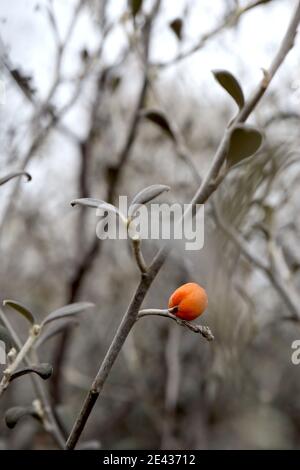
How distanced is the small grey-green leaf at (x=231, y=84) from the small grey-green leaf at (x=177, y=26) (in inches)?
17.5

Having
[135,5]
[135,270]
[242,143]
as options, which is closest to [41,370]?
[242,143]

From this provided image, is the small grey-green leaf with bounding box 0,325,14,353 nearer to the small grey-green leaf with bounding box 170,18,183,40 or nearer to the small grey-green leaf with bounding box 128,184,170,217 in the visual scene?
the small grey-green leaf with bounding box 128,184,170,217

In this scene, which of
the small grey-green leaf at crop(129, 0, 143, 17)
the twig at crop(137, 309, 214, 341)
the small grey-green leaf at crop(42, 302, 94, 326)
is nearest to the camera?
the twig at crop(137, 309, 214, 341)

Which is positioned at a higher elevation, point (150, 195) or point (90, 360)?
point (90, 360)

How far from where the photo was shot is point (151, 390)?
1.90 meters

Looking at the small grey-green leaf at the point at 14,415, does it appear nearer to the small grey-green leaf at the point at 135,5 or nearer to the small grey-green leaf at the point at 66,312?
the small grey-green leaf at the point at 66,312

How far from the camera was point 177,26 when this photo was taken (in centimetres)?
87

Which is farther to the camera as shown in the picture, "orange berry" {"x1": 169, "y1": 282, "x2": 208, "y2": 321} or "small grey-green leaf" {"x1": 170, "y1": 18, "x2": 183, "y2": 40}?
"small grey-green leaf" {"x1": 170, "y1": 18, "x2": 183, "y2": 40}

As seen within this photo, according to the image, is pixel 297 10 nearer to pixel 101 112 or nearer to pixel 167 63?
pixel 167 63

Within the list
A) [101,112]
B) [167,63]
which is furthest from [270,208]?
[101,112]

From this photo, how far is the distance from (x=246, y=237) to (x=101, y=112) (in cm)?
84

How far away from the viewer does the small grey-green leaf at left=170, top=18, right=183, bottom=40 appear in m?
0.86

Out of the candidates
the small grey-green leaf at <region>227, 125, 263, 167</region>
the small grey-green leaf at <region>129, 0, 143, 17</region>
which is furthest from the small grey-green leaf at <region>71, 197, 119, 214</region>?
the small grey-green leaf at <region>129, 0, 143, 17</region>

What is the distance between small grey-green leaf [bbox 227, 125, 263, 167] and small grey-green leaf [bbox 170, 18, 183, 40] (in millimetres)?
505
